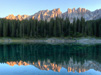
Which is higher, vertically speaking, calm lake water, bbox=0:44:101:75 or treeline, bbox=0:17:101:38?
treeline, bbox=0:17:101:38

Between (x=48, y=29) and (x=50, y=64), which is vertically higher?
(x=48, y=29)

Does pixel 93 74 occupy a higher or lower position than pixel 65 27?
lower

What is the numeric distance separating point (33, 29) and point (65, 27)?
3636 centimetres

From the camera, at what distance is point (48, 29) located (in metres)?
133

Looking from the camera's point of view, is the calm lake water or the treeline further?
the treeline

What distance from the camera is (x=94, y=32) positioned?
132250mm

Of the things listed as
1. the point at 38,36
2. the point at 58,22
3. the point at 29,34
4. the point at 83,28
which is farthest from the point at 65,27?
the point at 29,34

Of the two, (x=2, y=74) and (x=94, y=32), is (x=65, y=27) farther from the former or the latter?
(x=2, y=74)

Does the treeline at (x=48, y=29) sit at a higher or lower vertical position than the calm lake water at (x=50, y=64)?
higher

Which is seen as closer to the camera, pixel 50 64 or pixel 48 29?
pixel 50 64

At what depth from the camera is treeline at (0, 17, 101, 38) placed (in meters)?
124

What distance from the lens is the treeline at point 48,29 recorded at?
4877 inches

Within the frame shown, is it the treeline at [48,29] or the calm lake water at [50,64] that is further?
the treeline at [48,29]

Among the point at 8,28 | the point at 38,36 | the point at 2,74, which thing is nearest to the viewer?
the point at 2,74
